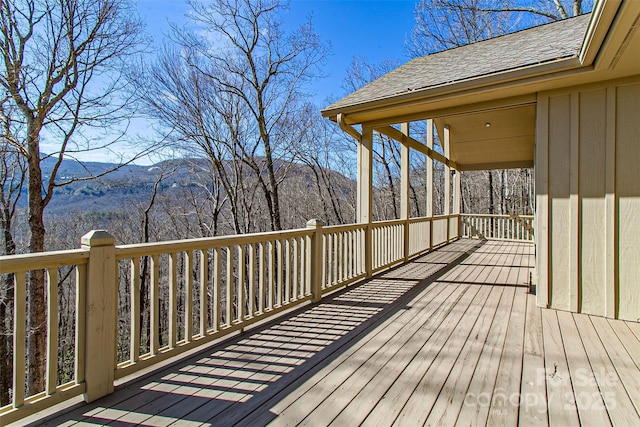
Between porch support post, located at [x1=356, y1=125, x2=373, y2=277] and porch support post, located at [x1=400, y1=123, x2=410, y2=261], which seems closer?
porch support post, located at [x1=356, y1=125, x2=373, y2=277]

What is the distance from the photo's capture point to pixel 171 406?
1.89 metres

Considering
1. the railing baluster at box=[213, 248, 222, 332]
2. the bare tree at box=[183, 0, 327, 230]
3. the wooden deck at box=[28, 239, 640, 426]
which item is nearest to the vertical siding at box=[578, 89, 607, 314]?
the wooden deck at box=[28, 239, 640, 426]

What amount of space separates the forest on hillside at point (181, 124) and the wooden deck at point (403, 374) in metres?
6.59

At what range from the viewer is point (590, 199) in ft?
11.2

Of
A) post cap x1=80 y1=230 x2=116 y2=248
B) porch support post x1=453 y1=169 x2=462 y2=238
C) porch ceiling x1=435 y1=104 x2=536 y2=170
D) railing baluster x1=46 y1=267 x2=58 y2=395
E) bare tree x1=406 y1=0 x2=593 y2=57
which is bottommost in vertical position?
railing baluster x1=46 y1=267 x2=58 y2=395

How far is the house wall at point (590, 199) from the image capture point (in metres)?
3.24

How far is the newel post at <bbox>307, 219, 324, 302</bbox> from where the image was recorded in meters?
3.95

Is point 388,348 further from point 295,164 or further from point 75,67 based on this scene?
point 295,164

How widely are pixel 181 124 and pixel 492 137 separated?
9.57m

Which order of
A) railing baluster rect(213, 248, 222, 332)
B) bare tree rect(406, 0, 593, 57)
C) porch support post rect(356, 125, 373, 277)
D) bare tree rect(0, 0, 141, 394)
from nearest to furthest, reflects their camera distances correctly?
1. railing baluster rect(213, 248, 222, 332)
2. porch support post rect(356, 125, 373, 277)
3. bare tree rect(0, 0, 141, 394)
4. bare tree rect(406, 0, 593, 57)

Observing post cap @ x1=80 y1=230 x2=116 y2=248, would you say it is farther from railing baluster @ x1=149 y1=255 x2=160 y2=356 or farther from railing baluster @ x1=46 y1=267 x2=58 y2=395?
railing baluster @ x1=149 y1=255 x2=160 y2=356

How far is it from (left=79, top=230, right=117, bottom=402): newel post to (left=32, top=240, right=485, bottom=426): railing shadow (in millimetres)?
124

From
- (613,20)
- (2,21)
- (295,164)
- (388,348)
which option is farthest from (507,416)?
Result: (295,164)

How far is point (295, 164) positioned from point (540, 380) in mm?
13246
